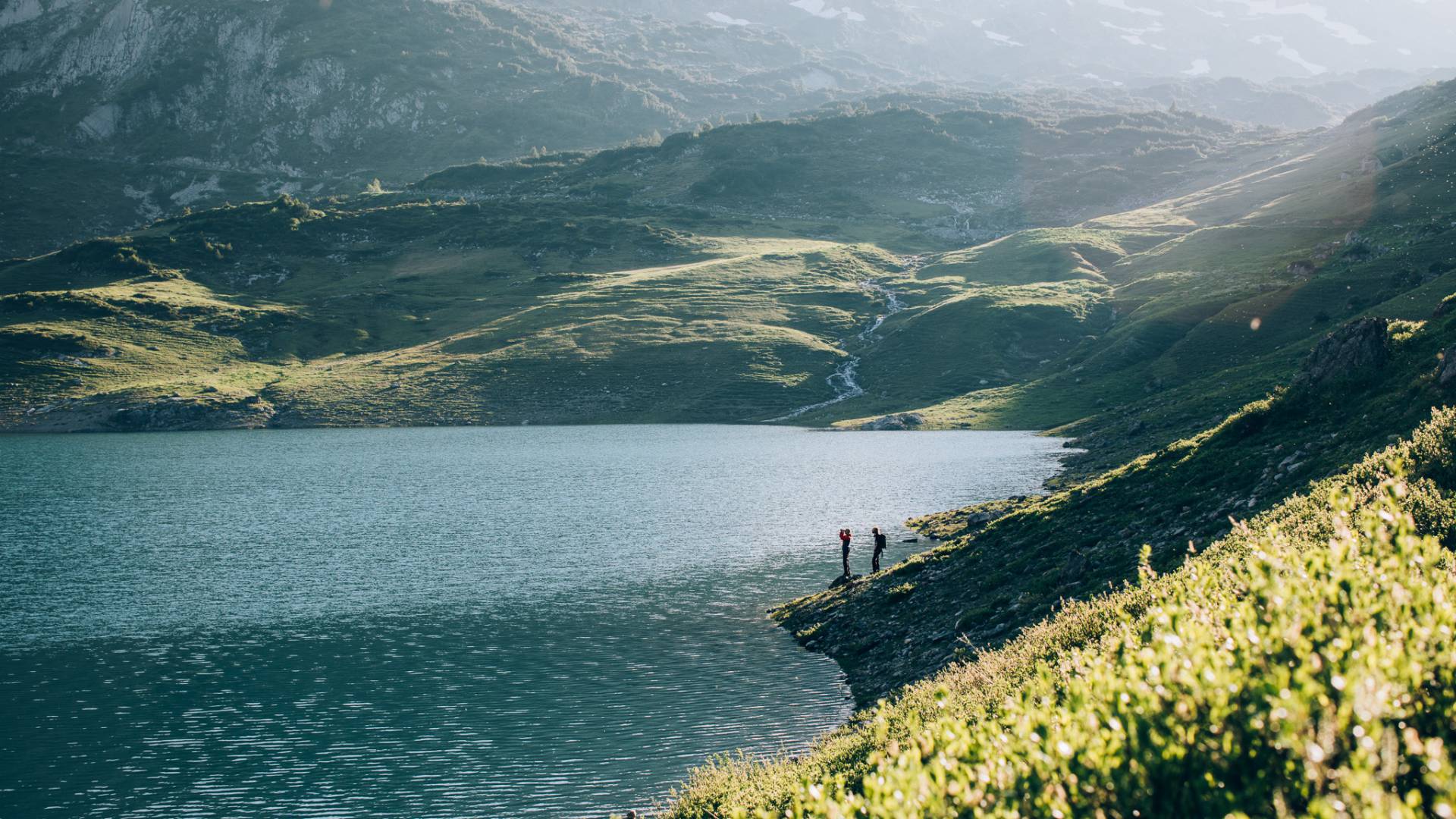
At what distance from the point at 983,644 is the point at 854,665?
8.67 metres

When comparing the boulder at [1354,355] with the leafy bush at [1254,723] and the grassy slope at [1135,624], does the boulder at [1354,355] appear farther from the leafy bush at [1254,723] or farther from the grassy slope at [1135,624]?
the leafy bush at [1254,723]

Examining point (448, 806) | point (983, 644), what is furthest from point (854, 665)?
point (448, 806)

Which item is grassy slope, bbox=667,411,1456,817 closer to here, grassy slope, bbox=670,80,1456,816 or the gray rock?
grassy slope, bbox=670,80,1456,816

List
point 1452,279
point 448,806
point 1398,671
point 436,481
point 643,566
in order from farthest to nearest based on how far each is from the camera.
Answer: point 436,481 → point 1452,279 → point 643,566 → point 448,806 → point 1398,671

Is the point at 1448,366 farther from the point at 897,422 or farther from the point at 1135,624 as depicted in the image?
the point at 897,422

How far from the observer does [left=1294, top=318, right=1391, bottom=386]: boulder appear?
4734 centimetres

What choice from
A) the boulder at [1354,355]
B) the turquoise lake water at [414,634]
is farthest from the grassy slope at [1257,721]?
the boulder at [1354,355]

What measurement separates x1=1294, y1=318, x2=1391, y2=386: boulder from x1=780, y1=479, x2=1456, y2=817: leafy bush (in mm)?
41702

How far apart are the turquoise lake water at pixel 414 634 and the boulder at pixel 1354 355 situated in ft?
99.7

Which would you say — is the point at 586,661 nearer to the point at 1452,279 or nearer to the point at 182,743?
the point at 182,743

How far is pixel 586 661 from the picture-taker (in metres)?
47.9

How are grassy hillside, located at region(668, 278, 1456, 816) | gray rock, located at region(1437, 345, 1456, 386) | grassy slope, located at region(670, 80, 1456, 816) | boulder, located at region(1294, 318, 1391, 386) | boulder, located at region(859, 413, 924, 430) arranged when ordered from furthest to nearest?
1. boulder, located at region(859, 413, 924, 430)
2. boulder, located at region(1294, 318, 1391, 386)
3. gray rock, located at region(1437, 345, 1456, 386)
4. grassy slope, located at region(670, 80, 1456, 816)
5. grassy hillside, located at region(668, 278, 1456, 816)

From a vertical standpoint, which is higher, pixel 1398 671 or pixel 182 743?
pixel 1398 671

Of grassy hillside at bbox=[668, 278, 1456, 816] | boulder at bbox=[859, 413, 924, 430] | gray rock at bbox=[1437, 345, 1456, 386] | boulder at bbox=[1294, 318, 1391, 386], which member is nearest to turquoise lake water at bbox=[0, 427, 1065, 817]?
grassy hillside at bbox=[668, 278, 1456, 816]
